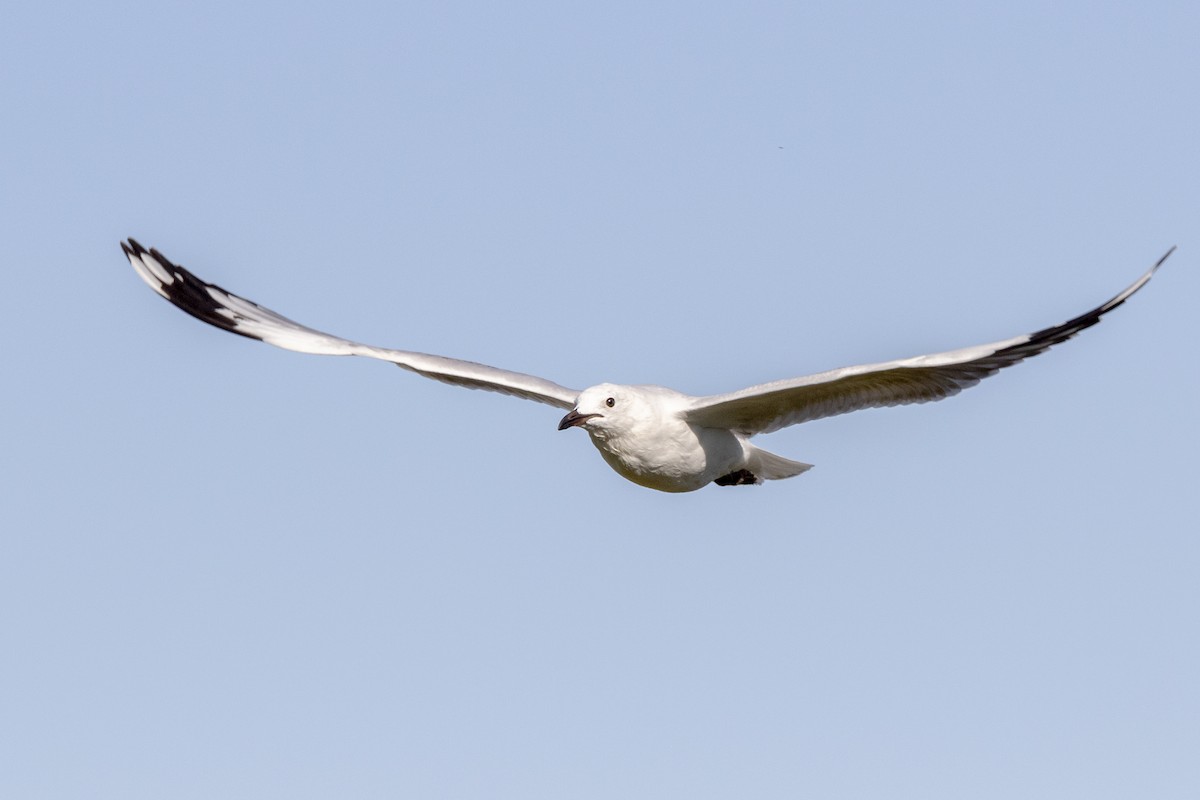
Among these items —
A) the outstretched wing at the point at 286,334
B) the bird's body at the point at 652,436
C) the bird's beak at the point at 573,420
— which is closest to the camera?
the bird's beak at the point at 573,420

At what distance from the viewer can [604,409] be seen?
1223cm

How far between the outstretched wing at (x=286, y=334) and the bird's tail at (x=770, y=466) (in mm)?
1505

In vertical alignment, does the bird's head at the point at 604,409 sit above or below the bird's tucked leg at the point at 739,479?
below

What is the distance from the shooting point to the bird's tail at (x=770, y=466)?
1377cm

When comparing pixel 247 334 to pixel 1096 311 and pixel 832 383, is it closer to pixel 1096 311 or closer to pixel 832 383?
pixel 832 383

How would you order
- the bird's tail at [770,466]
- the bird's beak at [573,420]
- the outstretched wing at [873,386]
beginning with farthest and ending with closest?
the bird's tail at [770,466] → the bird's beak at [573,420] → the outstretched wing at [873,386]

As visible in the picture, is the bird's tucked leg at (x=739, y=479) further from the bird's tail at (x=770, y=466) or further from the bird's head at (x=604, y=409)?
the bird's head at (x=604, y=409)

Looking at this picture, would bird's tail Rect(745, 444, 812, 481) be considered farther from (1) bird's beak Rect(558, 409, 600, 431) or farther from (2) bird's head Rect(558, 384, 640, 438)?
(1) bird's beak Rect(558, 409, 600, 431)

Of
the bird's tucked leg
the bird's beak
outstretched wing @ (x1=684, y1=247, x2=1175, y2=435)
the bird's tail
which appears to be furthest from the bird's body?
the bird's tucked leg

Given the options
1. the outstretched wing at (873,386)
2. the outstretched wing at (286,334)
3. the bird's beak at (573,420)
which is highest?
the outstretched wing at (286,334)

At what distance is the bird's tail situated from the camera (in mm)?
13773

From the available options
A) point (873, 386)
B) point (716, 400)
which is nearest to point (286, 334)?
point (716, 400)

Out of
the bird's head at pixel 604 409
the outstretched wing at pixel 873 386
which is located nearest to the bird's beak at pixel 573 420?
the bird's head at pixel 604 409

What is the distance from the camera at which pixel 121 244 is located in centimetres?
1563
